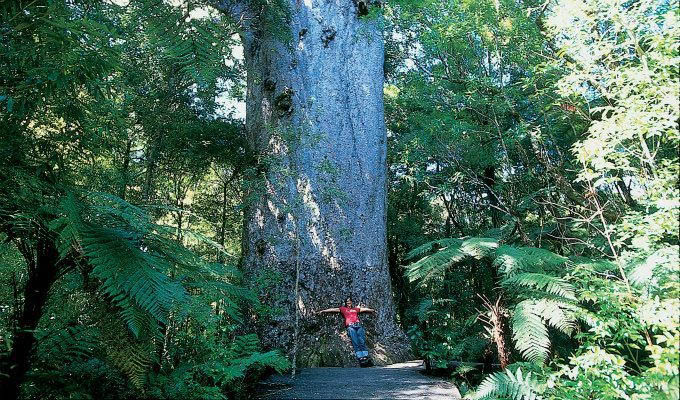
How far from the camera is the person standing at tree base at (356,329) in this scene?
17.8 feet

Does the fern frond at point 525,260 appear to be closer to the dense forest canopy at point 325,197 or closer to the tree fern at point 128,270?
the dense forest canopy at point 325,197

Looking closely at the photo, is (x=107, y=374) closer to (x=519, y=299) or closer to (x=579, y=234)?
(x=519, y=299)

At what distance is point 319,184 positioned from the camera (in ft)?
20.1

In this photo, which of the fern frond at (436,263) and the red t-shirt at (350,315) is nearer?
the fern frond at (436,263)

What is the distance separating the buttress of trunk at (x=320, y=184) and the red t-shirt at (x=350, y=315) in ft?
0.53

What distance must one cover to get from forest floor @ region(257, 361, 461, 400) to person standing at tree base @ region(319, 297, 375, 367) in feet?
1.51

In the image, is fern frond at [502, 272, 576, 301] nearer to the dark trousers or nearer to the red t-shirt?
the dark trousers

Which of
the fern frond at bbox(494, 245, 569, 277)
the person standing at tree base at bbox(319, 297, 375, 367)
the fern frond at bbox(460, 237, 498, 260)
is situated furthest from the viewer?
the person standing at tree base at bbox(319, 297, 375, 367)

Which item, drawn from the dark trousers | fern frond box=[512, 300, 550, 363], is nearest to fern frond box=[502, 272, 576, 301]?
fern frond box=[512, 300, 550, 363]

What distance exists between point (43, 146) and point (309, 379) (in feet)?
10.4

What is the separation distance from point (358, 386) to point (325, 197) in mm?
2231

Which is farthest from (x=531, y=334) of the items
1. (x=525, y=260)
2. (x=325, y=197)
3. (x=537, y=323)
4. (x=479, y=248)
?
(x=325, y=197)

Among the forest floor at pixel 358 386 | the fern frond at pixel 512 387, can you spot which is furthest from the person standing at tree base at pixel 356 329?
the fern frond at pixel 512 387

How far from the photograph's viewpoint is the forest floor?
3668mm
